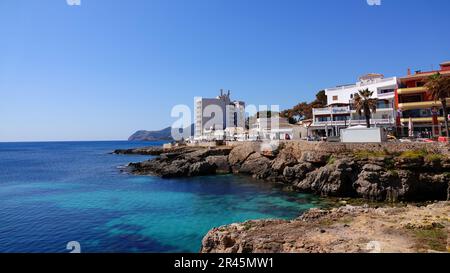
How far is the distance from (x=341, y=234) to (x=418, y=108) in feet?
144

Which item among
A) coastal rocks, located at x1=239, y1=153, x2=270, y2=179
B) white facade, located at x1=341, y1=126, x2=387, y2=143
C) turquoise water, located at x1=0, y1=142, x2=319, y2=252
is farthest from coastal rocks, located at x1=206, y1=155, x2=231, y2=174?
white facade, located at x1=341, y1=126, x2=387, y2=143

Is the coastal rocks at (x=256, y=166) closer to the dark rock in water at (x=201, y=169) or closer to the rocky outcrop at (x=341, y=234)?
the dark rock in water at (x=201, y=169)

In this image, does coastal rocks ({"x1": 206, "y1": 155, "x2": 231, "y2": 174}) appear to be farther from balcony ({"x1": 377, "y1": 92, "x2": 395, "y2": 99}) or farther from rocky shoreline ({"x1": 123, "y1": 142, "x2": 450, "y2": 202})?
balcony ({"x1": 377, "y1": 92, "x2": 395, "y2": 99})

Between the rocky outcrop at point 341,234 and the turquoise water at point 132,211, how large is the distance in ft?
14.1

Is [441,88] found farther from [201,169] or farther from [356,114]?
[201,169]

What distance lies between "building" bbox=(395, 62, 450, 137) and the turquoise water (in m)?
28.0

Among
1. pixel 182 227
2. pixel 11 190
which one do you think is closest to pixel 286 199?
pixel 182 227

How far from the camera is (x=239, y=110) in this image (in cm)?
14688

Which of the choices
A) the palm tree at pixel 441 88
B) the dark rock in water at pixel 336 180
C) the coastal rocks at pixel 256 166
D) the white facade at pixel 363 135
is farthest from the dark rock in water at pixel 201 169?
the palm tree at pixel 441 88

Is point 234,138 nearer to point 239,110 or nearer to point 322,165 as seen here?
point 322,165

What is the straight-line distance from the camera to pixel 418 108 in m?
47.3

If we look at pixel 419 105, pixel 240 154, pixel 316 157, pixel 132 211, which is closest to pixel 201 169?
pixel 240 154

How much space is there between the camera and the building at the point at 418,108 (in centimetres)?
4512
